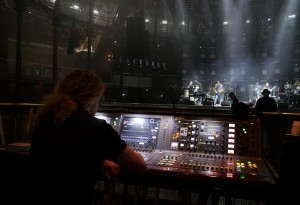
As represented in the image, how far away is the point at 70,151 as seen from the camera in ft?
4.97

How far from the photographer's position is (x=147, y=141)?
260 centimetres

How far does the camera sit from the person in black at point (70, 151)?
1.51m

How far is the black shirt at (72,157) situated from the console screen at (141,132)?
1.02m

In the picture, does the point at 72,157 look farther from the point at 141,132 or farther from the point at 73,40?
the point at 73,40

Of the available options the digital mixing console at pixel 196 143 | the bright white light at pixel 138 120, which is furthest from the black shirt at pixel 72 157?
the bright white light at pixel 138 120

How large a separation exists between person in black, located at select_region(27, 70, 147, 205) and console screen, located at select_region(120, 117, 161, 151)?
36.2 inches

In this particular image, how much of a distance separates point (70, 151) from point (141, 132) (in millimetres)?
1211

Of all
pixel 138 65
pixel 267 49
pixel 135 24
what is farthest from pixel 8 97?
pixel 267 49

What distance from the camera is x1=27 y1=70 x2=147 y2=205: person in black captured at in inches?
59.4

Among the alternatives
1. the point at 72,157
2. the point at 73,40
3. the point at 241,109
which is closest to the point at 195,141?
the point at 241,109

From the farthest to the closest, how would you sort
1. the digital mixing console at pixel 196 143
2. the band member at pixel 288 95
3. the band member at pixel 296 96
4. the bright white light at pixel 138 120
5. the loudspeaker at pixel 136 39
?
the band member at pixel 288 95 → the band member at pixel 296 96 → the loudspeaker at pixel 136 39 → the bright white light at pixel 138 120 → the digital mixing console at pixel 196 143

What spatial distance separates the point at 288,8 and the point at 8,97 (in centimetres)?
1887

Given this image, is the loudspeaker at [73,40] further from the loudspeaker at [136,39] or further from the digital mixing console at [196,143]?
the digital mixing console at [196,143]

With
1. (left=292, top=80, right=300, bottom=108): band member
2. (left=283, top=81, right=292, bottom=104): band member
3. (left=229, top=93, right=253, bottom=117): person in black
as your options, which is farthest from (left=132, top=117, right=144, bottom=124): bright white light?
(left=283, top=81, right=292, bottom=104): band member
